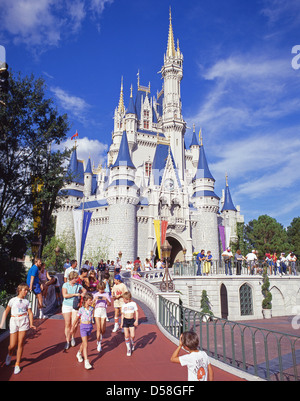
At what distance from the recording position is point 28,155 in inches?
667

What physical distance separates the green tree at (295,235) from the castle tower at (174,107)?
23.9 meters

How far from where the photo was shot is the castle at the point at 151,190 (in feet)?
120

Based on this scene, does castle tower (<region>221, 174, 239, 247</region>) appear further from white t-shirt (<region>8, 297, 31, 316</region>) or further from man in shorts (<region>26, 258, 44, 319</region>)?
white t-shirt (<region>8, 297, 31, 316</region>)

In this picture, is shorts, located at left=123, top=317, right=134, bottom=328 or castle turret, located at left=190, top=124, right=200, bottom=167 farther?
castle turret, located at left=190, top=124, right=200, bottom=167

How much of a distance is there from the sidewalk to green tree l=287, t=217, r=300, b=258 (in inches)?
1801

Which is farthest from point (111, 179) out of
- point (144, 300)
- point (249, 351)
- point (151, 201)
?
point (249, 351)

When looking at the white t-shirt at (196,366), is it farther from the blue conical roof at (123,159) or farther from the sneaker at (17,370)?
the blue conical roof at (123,159)

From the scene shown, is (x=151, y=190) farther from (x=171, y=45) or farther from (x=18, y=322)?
(x=18, y=322)

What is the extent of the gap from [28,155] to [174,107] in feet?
112

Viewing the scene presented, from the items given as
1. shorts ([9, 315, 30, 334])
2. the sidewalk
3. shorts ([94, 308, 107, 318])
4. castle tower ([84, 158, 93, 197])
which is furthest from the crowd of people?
castle tower ([84, 158, 93, 197])

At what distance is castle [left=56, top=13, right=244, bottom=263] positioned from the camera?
36562mm

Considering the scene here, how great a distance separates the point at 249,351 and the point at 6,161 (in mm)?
16014

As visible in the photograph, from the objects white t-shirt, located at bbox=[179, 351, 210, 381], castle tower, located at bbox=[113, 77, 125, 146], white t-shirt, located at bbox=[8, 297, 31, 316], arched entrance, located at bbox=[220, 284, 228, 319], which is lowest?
arched entrance, located at bbox=[220, 284, 228, 319]

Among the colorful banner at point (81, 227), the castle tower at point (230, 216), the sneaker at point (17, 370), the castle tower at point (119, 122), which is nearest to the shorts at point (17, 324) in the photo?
the sneaker at point (17, 370)
